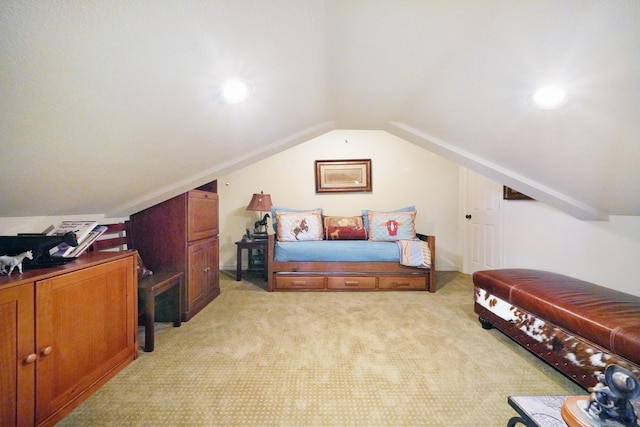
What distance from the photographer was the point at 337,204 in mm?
3906

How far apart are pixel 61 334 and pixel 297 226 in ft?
7.69

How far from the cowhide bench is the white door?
1284 millimetres

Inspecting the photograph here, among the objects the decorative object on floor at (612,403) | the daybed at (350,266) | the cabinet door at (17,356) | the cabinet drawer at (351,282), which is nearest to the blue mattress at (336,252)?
the daybed at (350,266)

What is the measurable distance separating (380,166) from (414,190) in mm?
681

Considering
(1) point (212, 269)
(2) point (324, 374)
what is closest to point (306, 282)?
(1) point (212, 269)

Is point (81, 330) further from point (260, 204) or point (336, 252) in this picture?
point (260, 204)

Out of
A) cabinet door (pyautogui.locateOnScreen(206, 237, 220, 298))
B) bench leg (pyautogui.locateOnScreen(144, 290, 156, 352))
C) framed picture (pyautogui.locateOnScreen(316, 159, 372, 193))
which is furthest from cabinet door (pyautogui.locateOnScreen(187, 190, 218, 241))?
framed picture (pyautogui.locateOnScreen(316, 159, 372, 193))

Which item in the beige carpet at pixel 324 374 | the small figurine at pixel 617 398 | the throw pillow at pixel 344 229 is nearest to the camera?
the small figurine at pixel 617 398

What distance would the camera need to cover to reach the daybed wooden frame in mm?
2859

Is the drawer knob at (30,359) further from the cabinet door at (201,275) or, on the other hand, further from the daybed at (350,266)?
the daybed at (350,266)

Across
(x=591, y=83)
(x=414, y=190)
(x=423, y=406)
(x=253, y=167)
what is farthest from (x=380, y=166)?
(x=423, y=406)

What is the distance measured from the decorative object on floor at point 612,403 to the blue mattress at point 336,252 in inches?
85.3

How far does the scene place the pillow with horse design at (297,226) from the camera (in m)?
3.19

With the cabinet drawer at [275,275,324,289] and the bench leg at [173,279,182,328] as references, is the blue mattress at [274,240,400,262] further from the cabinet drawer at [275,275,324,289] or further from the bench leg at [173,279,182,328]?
the bench leg at [173,279,182,328]
